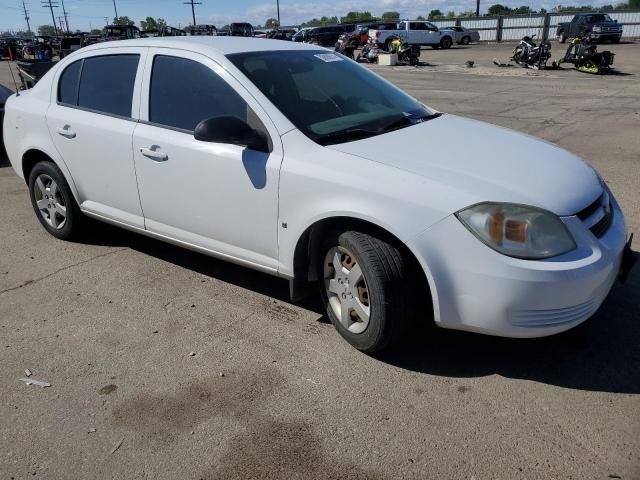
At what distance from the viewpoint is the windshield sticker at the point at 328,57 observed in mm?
4227

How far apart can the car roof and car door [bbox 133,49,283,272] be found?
0.08 metres

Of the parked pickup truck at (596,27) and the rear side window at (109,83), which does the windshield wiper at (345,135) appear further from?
the parked pickup truck at (596,27)

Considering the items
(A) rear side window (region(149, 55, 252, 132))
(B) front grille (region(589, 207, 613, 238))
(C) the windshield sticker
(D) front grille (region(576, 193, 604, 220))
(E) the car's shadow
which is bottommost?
(E) the car's shadow

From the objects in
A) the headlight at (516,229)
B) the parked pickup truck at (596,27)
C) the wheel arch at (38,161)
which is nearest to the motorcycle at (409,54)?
the parked pickup truck at (596,27)

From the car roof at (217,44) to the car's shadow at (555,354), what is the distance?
1.86 meters

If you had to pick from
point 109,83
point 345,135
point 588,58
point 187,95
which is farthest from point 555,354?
point 588,58

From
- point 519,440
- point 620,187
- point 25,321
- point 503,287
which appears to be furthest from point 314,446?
point 620,187

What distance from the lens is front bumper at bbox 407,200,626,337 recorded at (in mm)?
2684

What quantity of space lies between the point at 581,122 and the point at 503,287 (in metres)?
9.45

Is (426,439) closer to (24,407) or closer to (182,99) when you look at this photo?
(24,407)

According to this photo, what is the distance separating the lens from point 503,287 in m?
2.71

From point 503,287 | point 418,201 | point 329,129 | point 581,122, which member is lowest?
point 581,122

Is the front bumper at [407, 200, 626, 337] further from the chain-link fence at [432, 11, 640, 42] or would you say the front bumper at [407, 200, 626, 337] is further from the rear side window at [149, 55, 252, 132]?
the chain-link fence at [432, 11, 640, 42]

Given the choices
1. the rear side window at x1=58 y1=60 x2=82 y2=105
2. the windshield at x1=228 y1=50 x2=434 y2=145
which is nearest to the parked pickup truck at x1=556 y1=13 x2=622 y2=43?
the windshield at x1=228 y1=50 x2=434 y2=145
